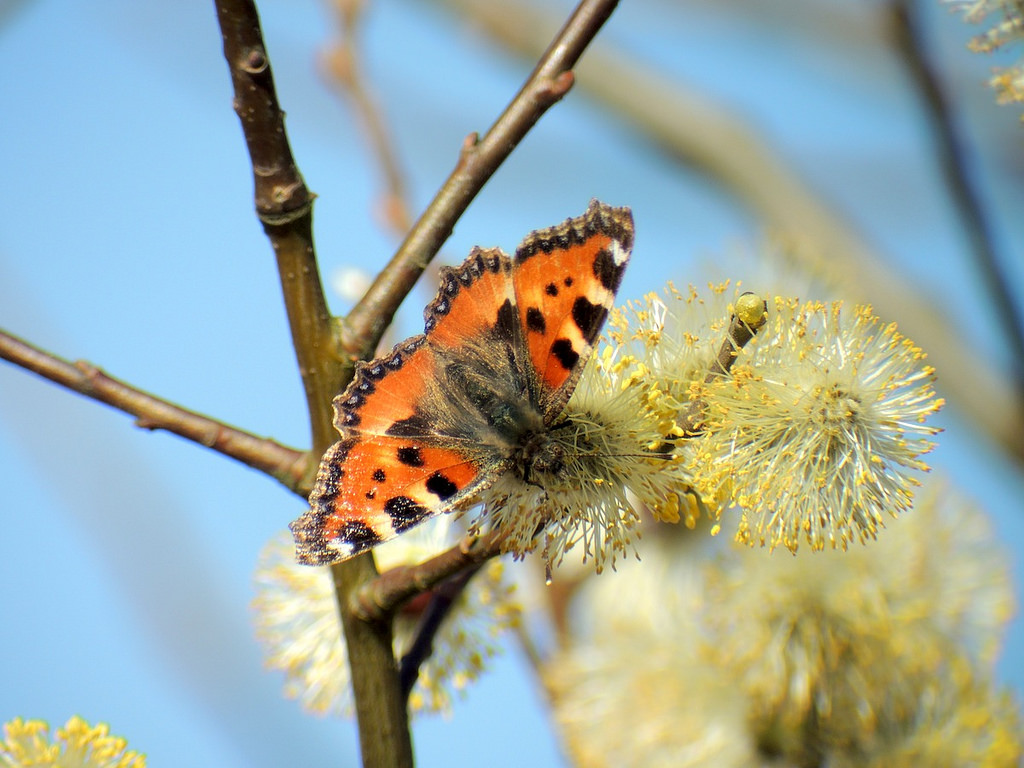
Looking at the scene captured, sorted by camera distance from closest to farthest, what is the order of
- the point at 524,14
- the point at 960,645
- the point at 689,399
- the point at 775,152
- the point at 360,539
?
the point at 360,539, the point at 689,399, the point at 960,645, the point at 775,152, the point at 524,14

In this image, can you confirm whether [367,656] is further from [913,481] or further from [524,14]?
[524,14]

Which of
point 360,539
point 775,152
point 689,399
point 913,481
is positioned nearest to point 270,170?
point 360,539

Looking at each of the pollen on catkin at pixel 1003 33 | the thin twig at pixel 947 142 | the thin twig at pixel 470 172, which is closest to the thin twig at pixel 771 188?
the thin twig at pixel 947 142

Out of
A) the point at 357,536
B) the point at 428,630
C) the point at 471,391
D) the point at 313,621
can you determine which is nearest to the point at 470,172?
the point at 471,391

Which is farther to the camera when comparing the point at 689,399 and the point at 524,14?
the point at 524,14

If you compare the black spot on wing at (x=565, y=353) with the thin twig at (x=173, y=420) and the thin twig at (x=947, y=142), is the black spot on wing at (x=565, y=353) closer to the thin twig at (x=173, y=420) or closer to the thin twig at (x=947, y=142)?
the thin twig at (x=173, y=420)

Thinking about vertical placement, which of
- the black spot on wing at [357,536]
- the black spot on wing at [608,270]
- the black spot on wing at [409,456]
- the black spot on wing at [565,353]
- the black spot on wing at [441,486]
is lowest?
the black spot on wing at [357,536]

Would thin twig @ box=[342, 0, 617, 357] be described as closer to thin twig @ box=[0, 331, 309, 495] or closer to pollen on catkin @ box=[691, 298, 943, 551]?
thin twig @ box=[0, 331, 309, 495]
